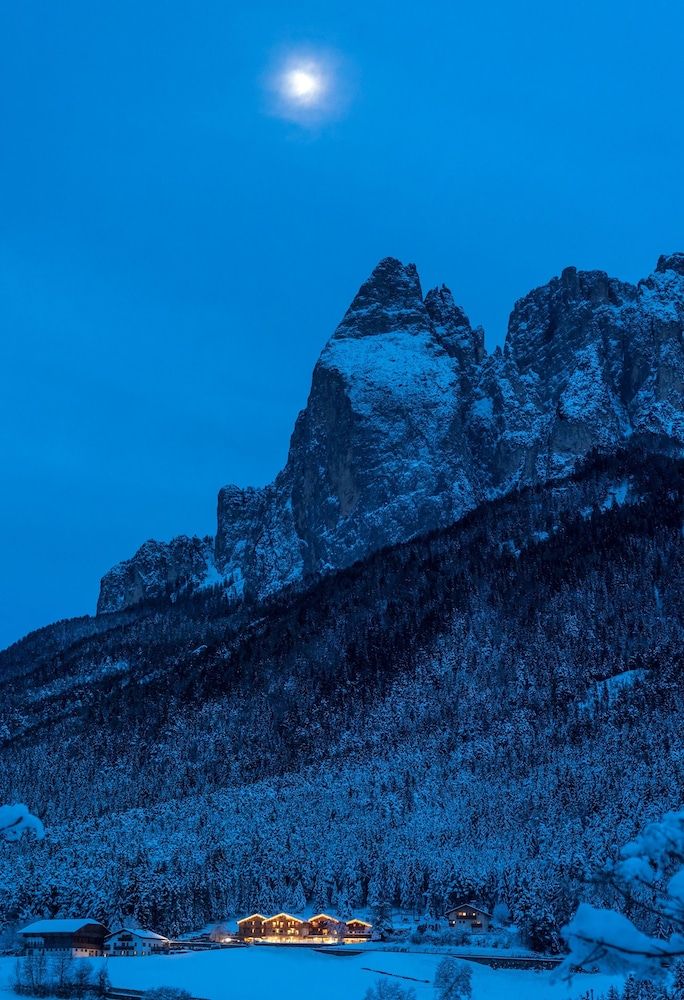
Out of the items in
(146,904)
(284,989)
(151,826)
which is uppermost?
(151,826)

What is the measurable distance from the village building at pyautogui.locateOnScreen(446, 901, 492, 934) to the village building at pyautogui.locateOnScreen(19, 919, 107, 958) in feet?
115

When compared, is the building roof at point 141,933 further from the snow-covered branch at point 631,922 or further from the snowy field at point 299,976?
the snow-covered branch at point 631,922

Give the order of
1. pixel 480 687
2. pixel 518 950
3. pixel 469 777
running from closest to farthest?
pixel 518 950, pixel 469 777, pixel 480 687

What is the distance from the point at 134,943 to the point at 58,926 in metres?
7.58

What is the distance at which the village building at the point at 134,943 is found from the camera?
10562cm

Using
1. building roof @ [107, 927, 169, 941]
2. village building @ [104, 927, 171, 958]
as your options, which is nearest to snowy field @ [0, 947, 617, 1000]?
village building @ [104, 927, 171, 958]

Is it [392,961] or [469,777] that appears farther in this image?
[469,777]

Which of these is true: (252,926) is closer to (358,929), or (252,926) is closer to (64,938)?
(358,929)

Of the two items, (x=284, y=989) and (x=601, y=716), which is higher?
(x=601, y=716)

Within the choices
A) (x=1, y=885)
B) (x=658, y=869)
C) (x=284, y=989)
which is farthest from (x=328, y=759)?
(x=658, y=869)

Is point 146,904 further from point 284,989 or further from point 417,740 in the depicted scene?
point 417,740

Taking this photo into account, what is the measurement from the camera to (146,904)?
4712 inches

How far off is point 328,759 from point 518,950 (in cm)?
8352

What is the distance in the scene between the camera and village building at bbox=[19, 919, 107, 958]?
105 meters
